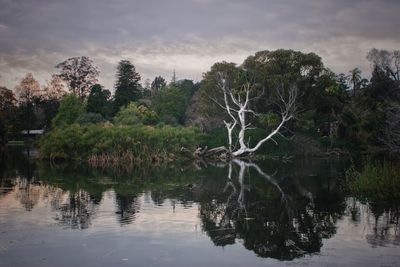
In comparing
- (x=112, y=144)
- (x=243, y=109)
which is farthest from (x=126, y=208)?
(x=243, y=109)

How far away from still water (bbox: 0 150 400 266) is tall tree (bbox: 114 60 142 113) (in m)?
44.0

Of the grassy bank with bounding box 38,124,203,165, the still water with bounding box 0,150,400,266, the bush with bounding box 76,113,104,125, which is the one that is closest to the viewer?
the still water with bounding box 0,150,400,266

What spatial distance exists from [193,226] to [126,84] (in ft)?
182

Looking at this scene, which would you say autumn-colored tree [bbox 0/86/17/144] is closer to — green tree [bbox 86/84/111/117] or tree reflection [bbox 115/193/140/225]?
green tree [bbox 86/84/111/117]

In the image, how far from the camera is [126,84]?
66.1 meters

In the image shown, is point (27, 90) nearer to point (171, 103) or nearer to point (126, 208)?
point (171, 103)

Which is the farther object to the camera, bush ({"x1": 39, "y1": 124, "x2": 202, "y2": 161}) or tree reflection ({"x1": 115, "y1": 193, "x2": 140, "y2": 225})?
bush ({"x1": 39, "y1": 124, "x2": 202, "y2": 161})

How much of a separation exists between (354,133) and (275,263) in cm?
4467

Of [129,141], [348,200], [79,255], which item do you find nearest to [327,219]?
[348,200]

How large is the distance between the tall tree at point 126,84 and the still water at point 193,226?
43952 mm

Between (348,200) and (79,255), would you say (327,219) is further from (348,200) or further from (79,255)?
(79,255)

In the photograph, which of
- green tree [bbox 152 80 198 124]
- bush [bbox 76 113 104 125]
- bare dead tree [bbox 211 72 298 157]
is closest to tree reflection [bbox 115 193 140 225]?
bare dead tree [bbox 211 72 298 157]

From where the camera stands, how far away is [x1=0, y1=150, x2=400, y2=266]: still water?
9.33m

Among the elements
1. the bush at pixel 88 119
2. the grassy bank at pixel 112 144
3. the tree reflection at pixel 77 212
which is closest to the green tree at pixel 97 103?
the bush at pixel 88 119
